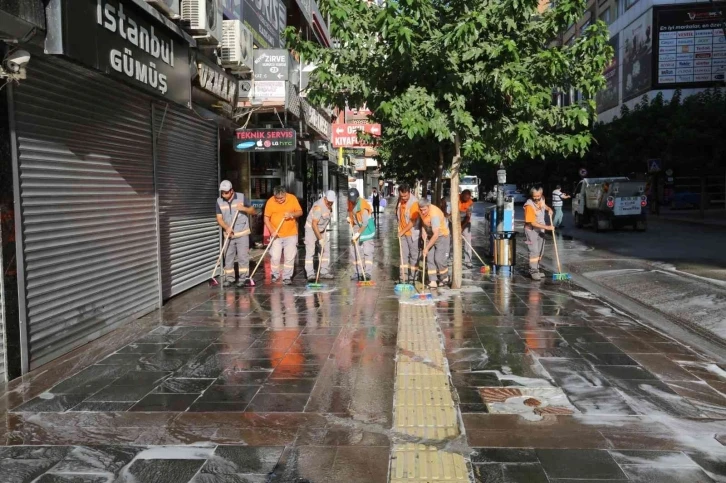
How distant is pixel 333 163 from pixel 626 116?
1843cm

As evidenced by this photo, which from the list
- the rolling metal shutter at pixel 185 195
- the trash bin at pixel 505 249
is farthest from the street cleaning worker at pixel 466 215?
the rolling metal shutter at pixel 185 195

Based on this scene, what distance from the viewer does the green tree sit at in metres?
9.35

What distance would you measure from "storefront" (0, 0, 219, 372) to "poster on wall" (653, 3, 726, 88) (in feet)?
141

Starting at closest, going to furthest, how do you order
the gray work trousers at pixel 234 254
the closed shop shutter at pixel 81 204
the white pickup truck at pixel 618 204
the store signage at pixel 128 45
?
the store signage at pixel 128 45 → the closed shop shutter at pixel 81 204 → the gray work trousers at pixel 234 254 → the white pickup truck at pixel 618 204

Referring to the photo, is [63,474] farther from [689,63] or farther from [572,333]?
[689,63]

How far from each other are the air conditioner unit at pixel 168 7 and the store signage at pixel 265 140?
409cm

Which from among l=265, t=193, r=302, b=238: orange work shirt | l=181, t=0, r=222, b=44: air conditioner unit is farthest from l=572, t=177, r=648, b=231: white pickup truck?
l=181, t=0, r=222, b=44: air conditioner unit

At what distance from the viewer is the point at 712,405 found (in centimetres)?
534

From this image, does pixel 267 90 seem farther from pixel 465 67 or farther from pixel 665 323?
pixel 665 323

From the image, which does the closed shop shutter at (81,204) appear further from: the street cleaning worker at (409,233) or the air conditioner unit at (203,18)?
the street cleaning worker at (409,233)

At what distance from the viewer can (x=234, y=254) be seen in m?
11.9

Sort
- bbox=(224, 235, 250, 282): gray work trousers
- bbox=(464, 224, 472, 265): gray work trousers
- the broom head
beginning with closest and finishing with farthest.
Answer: the broom head → bbox=(224, 235, 250, 282): gray work trousers → bbox=(464, 224, 472, 265): gray work trousers

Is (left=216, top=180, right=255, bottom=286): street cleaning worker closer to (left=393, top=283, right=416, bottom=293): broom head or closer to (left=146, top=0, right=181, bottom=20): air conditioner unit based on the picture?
(left=393, top=283, right=416, bottom=293): broom head

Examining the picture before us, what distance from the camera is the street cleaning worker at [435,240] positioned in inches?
420
